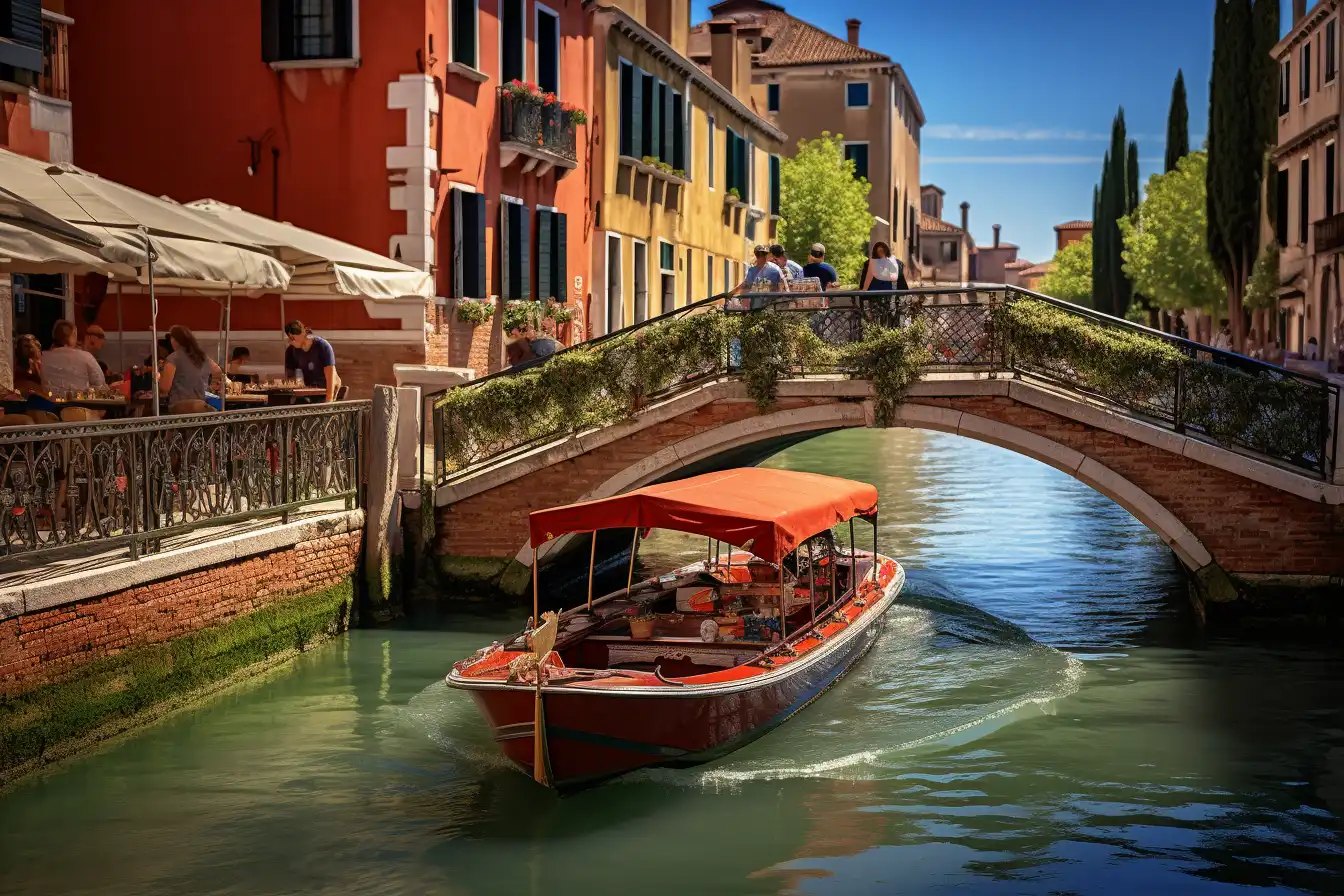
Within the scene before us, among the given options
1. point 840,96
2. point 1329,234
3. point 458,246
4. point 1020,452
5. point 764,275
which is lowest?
point 1020,452

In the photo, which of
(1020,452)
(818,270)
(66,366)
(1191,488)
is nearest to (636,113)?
(818,270)

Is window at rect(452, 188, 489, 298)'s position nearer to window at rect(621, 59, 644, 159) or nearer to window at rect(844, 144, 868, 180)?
window at rect(621, 59, 644, 159)

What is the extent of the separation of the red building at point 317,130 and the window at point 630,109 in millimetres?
5950

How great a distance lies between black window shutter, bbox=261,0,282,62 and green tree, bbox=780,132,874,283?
2698 centimetres

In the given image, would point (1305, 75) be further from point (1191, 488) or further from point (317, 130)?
point (317, 130)

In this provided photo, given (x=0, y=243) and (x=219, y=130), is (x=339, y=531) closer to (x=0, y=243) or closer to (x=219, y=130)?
(x=0, y=243)

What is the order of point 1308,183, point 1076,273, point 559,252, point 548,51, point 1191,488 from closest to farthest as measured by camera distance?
1. point 1191,488
2. point 548,51
3. point 559,252
4. point 1308,183
5. point 1076,273

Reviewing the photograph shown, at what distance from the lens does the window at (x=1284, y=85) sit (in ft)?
127

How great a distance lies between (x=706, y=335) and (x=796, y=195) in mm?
29842

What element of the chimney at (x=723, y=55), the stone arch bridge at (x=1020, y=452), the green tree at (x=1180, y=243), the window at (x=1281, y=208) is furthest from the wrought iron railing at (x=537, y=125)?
the green tree at (x=1180, y=243)

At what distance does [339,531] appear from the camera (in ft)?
46.0

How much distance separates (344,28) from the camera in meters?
17.9

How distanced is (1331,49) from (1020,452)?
78.6 ft

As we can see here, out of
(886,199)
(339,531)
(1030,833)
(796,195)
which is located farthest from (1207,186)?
(1030,833)
